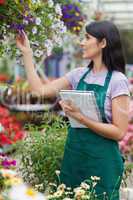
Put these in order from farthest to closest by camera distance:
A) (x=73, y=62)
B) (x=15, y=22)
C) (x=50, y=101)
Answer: (x=73, y=62) < (x=50, y=101) < (x=15, y=22)

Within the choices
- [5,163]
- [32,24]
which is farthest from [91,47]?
[5,163]

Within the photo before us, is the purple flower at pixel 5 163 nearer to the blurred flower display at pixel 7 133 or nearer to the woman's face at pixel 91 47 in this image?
the woman's face at pixel 91 47

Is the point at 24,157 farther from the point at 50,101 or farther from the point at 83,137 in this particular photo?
the point at 50,101

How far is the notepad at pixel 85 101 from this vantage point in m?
3.29

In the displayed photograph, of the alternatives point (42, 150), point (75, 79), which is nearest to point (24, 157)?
point (42, 150)

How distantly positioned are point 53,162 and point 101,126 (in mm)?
1093

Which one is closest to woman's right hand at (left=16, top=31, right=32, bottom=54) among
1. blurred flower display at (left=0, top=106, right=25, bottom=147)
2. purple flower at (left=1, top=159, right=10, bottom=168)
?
purple flower at (left=1, top=159, right=10, bottom=168)

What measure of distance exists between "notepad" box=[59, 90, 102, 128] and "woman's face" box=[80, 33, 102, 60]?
0.77 feet

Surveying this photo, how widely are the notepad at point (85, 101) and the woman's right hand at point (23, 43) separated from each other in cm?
31

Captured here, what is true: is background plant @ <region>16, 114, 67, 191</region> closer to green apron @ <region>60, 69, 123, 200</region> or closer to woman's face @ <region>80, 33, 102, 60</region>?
green apron @ <region>60, 69, 123, 200</region>

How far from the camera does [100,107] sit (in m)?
3.35

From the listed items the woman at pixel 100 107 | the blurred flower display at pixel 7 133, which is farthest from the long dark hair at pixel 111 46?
the blurred flower display at pixel 7 133

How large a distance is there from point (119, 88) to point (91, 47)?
28 centimetres

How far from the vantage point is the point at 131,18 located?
1561cm
